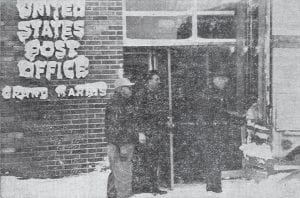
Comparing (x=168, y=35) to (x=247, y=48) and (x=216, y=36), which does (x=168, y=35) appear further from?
(x=247, y=48)

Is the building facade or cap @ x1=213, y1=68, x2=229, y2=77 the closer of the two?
the building facade

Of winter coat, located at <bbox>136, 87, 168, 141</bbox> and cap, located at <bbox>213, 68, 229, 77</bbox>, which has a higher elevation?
cap, located at <bbox>213, 68, 229, 77</bbox>

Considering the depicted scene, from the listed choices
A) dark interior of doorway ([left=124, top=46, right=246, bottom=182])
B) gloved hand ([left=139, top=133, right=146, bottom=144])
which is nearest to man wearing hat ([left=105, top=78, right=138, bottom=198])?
gloved hand ([left=139, top=133, right=146, bottom=144])

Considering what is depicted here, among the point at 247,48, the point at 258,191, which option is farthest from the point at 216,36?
the point at 258,191

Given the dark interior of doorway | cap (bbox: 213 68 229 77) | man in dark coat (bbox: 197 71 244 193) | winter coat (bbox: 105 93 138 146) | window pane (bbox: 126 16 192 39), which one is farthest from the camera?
cap (bbox: 213 68 229 77)

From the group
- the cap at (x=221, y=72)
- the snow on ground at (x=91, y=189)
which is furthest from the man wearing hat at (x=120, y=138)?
the cap at (x=221, y=72)

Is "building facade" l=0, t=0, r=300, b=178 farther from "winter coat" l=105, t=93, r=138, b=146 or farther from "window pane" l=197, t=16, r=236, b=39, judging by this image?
"winter coat" l=105, t=93, r=138, b=146

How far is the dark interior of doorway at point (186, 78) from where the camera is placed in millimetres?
7316

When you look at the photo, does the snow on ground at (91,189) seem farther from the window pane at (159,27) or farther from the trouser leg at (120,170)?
the window pane at (159,27)

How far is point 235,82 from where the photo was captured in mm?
7766

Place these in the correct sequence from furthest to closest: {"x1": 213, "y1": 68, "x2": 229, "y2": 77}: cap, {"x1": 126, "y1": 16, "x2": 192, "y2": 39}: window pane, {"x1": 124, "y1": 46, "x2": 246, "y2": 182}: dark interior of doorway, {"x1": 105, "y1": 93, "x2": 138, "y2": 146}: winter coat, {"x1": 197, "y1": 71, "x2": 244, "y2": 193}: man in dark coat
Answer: {"x1": 213, "y1": 68, "x2": 229, "y2": 77}: cap < {"x1": 124, "y1": 46, "x2": 246, "y2": 182}: dark interior of doorway < {"x1": 126, "y1": 16, "x2": 192, "y2": 39}: window pane < {"x1": 197, "y1": 71, "x2": 244, "y2": 193}: man in dark coat < {"x1": 105, "y1": 93, "x2": 138, "y2": 146}: winter coat

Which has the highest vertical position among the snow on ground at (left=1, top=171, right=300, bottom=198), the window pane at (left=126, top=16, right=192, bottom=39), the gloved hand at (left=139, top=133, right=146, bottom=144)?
the window pane at (left=126, top=16, right=192, bottom=39)

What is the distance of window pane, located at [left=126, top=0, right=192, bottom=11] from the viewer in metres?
7.14

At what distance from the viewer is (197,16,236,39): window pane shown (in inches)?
292
